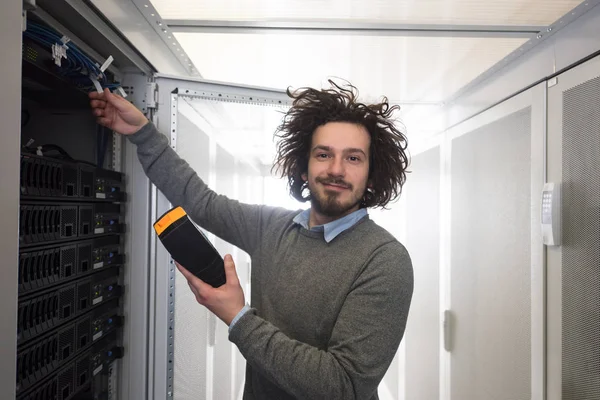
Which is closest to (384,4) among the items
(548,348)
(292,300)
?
(292,300)

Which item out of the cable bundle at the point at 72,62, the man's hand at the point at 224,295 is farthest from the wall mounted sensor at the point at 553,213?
the cable bundle at the point at 72,62

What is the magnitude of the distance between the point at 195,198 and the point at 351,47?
95 centimetres

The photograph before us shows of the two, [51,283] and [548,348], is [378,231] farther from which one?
[548,348]

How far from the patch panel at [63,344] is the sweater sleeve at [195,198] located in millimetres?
404

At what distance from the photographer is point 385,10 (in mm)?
1281

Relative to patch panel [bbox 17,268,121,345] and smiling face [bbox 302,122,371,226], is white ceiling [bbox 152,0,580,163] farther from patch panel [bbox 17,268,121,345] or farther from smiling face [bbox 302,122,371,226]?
patch panel [bbox 17,268,121,345]

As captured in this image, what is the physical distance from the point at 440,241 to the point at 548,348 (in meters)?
1.12

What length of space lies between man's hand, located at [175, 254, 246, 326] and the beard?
1.08ft

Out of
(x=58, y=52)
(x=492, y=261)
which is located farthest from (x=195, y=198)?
(x=492, y=261)

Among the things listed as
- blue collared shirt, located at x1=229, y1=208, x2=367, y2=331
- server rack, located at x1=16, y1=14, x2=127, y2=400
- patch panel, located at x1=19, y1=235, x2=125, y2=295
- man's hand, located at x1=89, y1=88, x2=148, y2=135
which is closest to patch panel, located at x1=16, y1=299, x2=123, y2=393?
server rack, located at x1=16, y1=14, x2=127, y2=400

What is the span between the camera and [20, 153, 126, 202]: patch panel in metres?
0.79

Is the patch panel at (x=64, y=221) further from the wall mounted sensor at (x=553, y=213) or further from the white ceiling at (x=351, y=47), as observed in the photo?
A: the wall mounted sensor at (x=553, y=213)

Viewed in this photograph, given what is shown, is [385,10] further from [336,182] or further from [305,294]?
[305,294]

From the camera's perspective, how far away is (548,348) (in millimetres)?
1470
